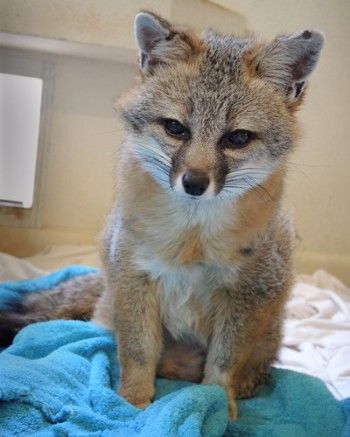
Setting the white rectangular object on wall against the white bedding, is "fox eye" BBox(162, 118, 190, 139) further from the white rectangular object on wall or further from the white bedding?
the white rectangular object on wall

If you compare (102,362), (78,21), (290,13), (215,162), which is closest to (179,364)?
(102,362)

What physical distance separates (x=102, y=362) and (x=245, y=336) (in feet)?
1.21

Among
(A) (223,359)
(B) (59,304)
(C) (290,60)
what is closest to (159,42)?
(C) (290,60)

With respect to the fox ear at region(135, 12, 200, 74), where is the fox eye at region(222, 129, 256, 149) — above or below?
below

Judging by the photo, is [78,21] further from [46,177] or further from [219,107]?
[219,107]

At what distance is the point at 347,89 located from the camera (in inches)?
91.9

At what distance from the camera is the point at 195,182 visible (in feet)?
3.79

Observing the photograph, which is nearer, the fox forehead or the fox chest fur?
the fox forehead

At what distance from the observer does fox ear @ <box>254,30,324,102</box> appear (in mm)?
1256

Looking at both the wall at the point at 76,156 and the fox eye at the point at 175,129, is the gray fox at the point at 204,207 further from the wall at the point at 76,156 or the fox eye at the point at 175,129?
the wall at the point at 76,156

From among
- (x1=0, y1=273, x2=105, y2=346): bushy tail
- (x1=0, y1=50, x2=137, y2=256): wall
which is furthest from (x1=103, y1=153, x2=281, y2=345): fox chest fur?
(x1=0, y1=50, x2=137, y2=256): wall

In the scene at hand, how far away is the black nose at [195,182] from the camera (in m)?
1.16

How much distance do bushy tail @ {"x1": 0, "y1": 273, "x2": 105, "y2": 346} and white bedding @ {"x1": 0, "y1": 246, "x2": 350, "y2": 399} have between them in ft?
1.23

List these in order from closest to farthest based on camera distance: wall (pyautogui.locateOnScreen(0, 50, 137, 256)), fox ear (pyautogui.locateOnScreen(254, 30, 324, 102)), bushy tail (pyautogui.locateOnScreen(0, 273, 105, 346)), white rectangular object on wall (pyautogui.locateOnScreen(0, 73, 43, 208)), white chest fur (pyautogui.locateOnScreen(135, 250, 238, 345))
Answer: fox ear (pyautogui.locateOnScreen(254, 30, 324, 102))
white chest fur (pyautogui.locateOnScreen(135, 250, 238, 345))
bushy tail (pyautogui.locateOnScreen(0, 273, 105, 346))
white rectangular object on wall (pyautogui.locateOnScreen(0, 73, 43, 208))
wall (pyautogui.locateOnScreen(0, 50, 137, 256))
